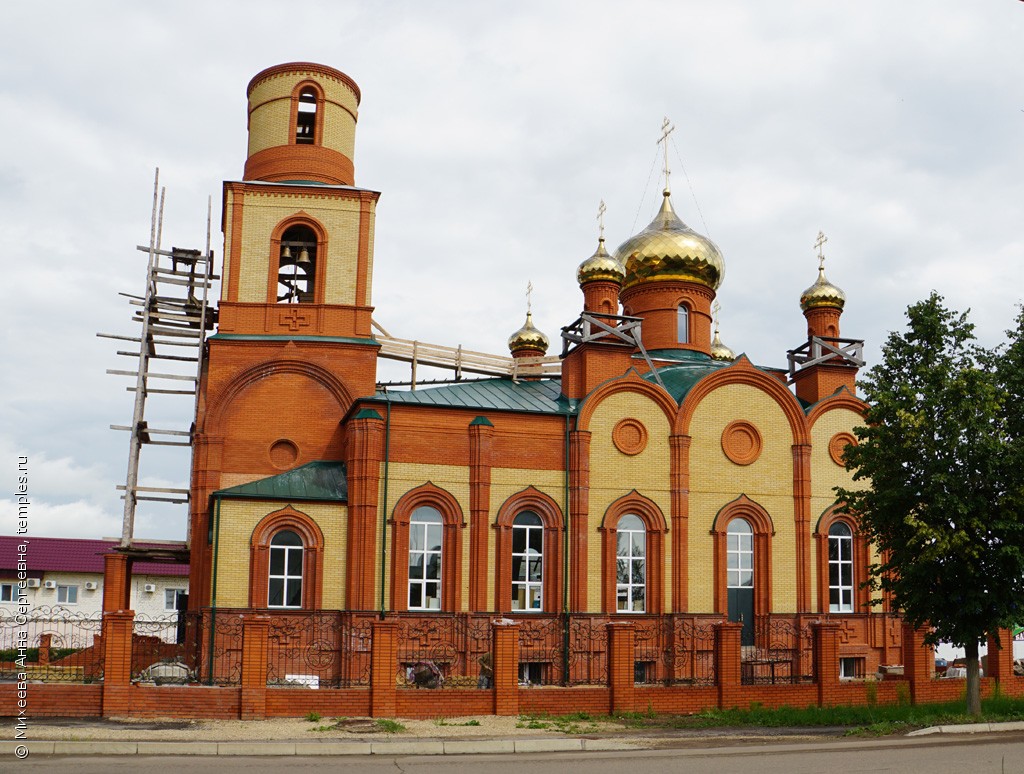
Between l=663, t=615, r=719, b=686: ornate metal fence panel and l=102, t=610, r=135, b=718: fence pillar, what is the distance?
1119 centimetres

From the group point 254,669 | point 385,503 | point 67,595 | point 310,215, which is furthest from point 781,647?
Answer: point 67,595

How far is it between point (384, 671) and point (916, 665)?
377 inches

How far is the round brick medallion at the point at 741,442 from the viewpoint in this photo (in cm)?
2445

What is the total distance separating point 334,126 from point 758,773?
1775cm

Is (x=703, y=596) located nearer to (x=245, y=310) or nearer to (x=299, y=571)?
(x=299, y=571)

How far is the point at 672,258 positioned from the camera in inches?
1144

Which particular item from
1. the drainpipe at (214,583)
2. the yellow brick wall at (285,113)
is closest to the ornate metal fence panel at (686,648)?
the drainpipe at (214,583)

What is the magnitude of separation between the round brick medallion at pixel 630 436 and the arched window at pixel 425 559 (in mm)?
4194

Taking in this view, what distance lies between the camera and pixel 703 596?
23625mm

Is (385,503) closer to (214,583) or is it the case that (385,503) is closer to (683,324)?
(214,583)

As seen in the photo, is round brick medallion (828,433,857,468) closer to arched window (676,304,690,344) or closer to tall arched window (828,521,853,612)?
tall arched window (828,521,853,612)

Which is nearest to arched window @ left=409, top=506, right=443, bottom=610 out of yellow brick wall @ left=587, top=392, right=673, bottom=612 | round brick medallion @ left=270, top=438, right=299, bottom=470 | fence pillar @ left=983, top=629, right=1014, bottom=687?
round brick medallion @ left=270, top=438, right=299, bottom=470

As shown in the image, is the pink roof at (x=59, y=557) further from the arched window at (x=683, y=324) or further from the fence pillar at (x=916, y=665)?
the fence pillar at (x=916, y=665)

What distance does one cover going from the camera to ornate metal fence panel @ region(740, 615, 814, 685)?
22531mm
